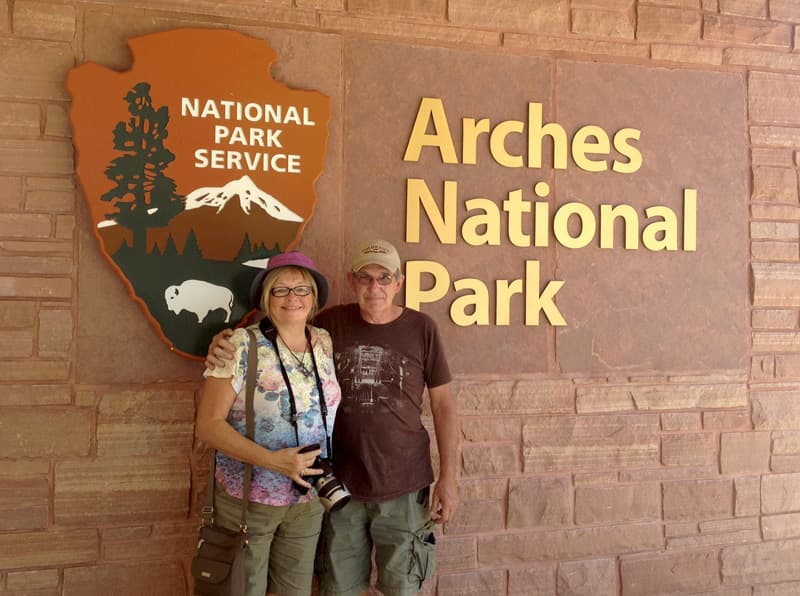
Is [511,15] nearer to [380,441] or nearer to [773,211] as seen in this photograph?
[773,211]

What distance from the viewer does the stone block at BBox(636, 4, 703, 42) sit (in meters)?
3.09

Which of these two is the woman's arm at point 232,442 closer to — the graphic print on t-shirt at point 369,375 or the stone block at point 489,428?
the graphic print on t-shirt at point 369,375

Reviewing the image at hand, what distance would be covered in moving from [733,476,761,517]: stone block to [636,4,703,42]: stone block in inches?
88.4

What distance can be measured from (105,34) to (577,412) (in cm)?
267

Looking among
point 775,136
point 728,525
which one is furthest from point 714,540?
point 775,136

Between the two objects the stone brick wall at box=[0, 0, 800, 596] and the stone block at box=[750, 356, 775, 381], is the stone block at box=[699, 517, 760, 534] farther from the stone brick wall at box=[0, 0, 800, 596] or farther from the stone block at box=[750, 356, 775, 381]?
the stone block at box=[750, 356, 775, 381]

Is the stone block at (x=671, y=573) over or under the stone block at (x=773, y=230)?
under

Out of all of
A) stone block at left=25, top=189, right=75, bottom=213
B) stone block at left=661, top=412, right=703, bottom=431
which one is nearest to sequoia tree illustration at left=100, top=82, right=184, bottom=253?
stone block at left=25, top=189, right=75, bottom=213

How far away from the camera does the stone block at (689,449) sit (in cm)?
308

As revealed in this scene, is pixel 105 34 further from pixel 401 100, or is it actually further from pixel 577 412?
Result: pixel 577 412

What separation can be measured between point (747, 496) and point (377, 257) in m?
2.33

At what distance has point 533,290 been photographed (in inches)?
116

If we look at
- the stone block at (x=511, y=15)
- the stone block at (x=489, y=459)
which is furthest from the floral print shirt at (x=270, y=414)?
the stone block at (x=511, y=15)

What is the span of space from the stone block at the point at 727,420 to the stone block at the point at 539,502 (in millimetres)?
794
